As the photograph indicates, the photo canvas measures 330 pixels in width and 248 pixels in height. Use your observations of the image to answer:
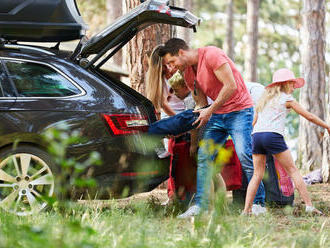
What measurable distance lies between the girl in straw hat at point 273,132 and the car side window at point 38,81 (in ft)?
6.07

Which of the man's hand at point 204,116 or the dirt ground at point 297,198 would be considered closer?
the man's hand at point 204,116

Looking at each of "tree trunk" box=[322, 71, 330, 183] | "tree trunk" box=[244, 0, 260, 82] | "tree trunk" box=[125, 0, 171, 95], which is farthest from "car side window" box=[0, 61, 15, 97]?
"tree trunk" box=[244, 0, 260, 82]

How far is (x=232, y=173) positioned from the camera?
7.01 metres

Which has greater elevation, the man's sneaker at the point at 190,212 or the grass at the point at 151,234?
the grass at the point at 151,234

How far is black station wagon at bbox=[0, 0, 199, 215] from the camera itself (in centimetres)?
597

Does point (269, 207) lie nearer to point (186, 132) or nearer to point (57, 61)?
point (186, 132)

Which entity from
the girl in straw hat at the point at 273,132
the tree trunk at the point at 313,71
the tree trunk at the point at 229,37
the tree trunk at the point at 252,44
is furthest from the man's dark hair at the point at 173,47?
the tree trunk at the point at 229,37

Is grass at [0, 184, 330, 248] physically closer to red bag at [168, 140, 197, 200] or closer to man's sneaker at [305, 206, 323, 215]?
man's sneaker at [305, 206, 323, 215]

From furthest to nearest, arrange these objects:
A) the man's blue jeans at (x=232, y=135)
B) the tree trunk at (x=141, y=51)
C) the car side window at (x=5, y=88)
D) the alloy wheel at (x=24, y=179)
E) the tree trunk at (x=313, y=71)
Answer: the tree trunk at (x=313, y=71), the tree trunk at (x=141, y=51), the man's blue jeans at (x=232, y=135), the car side window at (x=5, y=88), the alloy wheel at (x=24, y=179)

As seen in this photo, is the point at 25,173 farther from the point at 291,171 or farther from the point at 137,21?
the point at 291,171

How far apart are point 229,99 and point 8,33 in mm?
2254

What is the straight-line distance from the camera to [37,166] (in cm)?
603

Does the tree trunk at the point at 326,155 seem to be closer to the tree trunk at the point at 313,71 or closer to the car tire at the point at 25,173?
the tree trunk at the point at 313,71

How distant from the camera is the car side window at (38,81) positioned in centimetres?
609
